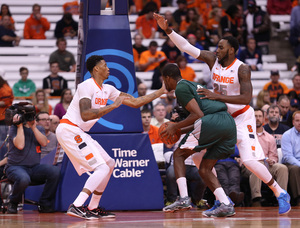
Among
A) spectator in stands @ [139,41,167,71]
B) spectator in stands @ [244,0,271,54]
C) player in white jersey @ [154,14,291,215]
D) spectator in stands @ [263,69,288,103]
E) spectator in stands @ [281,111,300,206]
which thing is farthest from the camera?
spectator in stands @ [244,0,271,54]

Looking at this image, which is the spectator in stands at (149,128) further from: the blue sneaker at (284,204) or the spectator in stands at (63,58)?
the spectator in stands at (63,58)

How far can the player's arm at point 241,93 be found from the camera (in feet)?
27.0

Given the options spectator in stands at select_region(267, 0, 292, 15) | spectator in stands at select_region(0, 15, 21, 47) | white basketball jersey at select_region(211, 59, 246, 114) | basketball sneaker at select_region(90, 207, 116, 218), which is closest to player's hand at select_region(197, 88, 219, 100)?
white basketball jersey at select_region(211, 59, 246, 114)

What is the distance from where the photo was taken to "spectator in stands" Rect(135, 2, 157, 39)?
17.9 meters

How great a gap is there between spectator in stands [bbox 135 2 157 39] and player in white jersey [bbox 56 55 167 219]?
9304 millimetres

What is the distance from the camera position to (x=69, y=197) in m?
9.84

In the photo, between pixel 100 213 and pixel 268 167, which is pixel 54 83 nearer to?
pixel 268 167

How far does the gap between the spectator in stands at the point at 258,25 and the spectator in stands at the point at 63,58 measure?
5527 mm

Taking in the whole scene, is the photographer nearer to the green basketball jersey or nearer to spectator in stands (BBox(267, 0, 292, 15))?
the green basketball jersey

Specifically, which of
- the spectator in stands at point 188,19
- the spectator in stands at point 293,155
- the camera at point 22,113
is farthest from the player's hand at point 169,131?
the spectator in stands at point 188,19

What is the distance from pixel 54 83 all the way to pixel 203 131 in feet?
25.2

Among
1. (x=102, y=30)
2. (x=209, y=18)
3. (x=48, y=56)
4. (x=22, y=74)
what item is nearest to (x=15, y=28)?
(x=48, y=56)

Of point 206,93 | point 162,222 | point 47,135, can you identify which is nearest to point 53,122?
point 47,135

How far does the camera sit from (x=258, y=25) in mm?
18297
